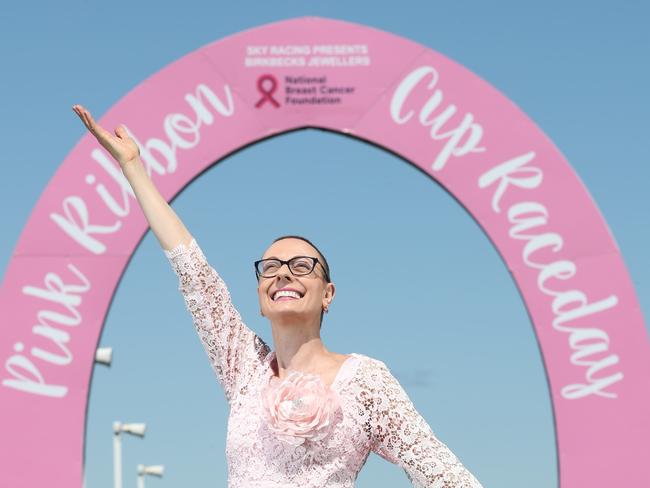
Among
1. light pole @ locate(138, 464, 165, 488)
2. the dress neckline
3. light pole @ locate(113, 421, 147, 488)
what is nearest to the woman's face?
the dress neckline

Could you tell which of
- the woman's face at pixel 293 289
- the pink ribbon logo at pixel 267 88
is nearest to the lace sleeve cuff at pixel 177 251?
the woman's face at pixel 293 289

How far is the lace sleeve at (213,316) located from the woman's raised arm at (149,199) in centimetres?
2

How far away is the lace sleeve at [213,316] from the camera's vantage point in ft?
8.14

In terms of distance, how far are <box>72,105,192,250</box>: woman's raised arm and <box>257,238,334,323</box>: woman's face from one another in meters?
0.18

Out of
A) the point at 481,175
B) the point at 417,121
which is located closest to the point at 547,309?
the point at 481,175

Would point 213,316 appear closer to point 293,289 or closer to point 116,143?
point 293,289

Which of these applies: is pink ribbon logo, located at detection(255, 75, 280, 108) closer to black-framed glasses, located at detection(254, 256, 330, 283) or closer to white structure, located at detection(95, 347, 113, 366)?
white structure, located at detection(95, 347, 113, 366)

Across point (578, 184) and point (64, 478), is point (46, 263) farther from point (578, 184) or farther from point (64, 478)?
point (578, 184)

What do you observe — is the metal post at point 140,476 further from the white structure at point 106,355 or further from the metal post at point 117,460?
the white structure at point 106,355

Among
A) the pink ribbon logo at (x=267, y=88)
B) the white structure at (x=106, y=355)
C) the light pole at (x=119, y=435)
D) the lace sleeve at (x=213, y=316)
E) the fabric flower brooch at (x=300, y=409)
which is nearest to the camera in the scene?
the fabric flower brooch at (x=300, y=409)

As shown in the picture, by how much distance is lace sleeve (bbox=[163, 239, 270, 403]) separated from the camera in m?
2.48

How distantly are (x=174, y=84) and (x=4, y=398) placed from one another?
2.26m

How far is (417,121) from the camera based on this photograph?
8211 millimetres

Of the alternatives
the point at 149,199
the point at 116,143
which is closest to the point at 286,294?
the point at 149,199
